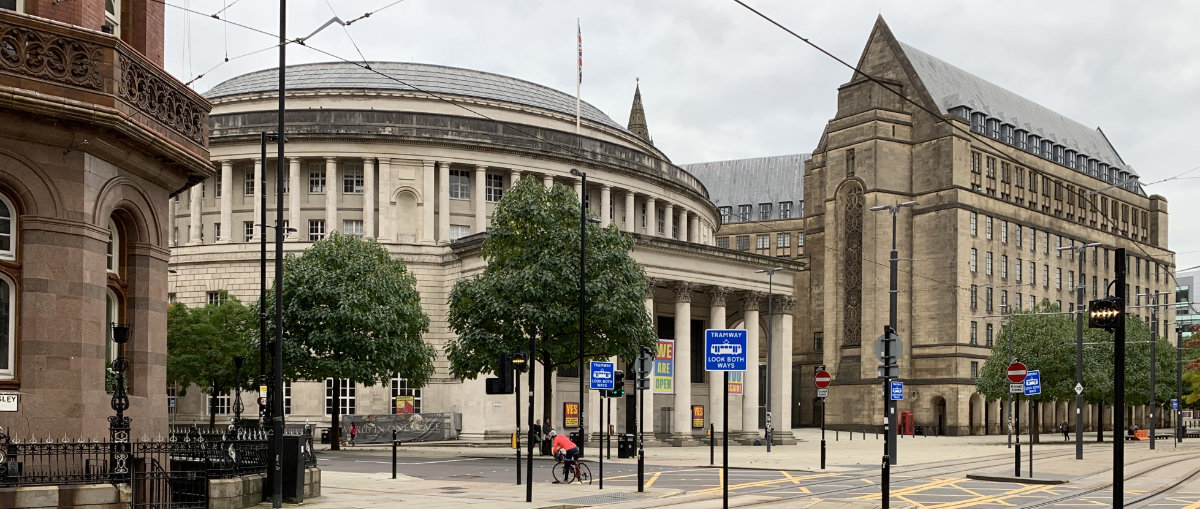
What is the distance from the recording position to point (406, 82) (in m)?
80.6

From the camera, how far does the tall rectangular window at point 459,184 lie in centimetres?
7850

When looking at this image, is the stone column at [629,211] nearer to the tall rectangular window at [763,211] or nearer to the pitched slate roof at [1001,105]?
the pitched slate roof at [1001,105]

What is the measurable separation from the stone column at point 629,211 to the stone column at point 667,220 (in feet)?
18.9

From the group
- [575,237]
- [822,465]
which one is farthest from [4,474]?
[575,237]

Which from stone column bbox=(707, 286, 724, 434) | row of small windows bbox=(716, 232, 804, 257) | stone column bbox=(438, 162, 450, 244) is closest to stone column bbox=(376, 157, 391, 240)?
stone column bbox=(438, 162, 450, 244)

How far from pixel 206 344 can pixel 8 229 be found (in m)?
45.4

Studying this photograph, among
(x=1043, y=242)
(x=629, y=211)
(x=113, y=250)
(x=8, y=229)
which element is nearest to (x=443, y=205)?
(x=629, y=211)

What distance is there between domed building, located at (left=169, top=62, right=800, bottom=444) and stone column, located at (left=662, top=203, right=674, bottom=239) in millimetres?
8393

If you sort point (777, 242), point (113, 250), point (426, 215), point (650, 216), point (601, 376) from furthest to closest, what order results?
point (777, 242), point (650, 216), point (426, 215), point (601, 376), point (113, 250)

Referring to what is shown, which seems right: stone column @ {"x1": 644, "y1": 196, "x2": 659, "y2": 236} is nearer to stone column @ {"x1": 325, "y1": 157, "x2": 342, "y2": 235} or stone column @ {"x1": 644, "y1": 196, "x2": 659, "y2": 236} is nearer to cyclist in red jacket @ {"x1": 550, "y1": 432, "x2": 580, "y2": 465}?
stone column @ {"x1": 325, "y1": 157, "x2": 342, "y2": 235}

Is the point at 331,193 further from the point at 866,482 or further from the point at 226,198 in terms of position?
the point at 866,482

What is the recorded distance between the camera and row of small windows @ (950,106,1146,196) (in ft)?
371

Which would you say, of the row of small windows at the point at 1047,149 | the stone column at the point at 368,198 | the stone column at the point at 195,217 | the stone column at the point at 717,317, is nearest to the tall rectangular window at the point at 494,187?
the stone column at the point at 368,198

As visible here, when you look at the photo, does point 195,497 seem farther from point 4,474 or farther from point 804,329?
point 804,329
